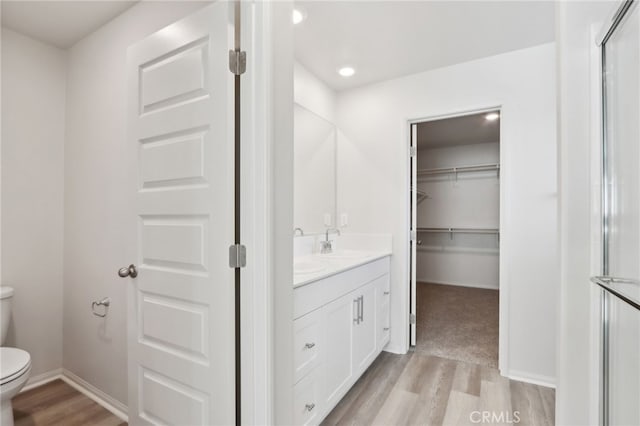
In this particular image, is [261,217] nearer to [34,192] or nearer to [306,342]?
[306,342]

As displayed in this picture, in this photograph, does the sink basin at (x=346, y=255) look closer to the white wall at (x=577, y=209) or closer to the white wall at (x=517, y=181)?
the white wall at (x=517, y=181)

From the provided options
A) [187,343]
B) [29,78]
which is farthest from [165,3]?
[187,343]

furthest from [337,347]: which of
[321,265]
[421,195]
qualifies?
[421,195]

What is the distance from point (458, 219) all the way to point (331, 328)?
430cm

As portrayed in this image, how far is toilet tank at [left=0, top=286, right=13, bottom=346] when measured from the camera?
1873 millimetres

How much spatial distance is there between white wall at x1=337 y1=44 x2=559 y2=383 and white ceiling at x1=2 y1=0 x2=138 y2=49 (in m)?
2.22

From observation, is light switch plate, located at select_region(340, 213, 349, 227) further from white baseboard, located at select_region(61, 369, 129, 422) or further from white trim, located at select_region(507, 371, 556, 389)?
white baseboard, located at select_region(61, 369, 129, 422)

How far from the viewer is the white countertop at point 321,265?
157 cm

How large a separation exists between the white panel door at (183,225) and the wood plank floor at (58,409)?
0.56m

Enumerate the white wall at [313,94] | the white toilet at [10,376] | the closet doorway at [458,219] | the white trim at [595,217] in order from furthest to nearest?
1. the closet doorway at [458,219]
2. the white wall at [313,94]
3. the white toilet at [10,376]
4. the white trim at [595,217]

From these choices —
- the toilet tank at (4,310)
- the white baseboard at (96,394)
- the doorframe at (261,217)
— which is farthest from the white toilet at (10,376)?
the doorframe at (261,217)

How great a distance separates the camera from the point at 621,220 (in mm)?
953

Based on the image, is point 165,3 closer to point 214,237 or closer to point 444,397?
point 214,237

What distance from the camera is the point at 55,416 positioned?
1834 mm
